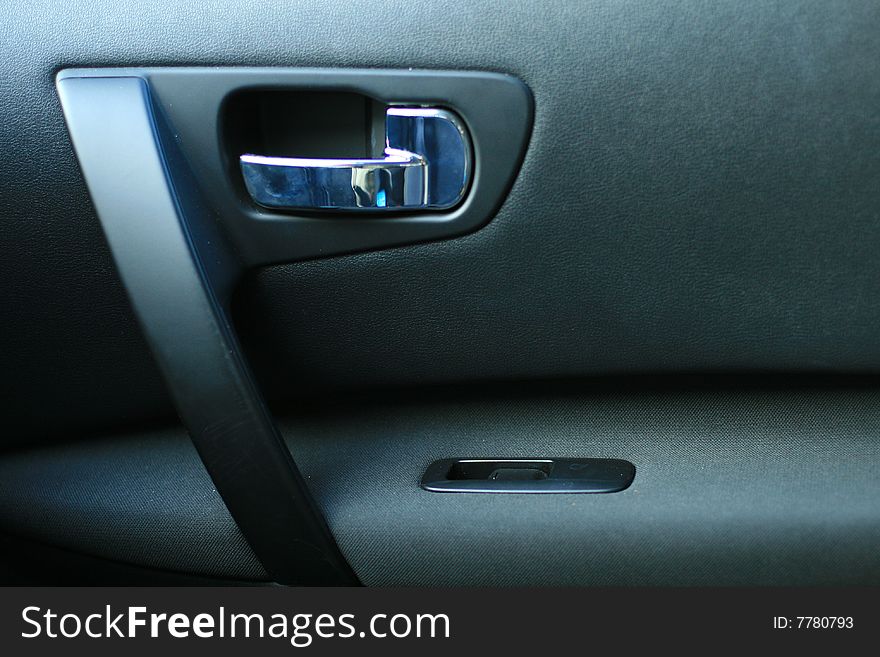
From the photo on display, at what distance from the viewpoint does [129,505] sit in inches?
40.7

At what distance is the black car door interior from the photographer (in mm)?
905

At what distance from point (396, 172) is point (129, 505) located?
1.31ft

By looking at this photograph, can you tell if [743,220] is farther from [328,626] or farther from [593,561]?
[328,626]

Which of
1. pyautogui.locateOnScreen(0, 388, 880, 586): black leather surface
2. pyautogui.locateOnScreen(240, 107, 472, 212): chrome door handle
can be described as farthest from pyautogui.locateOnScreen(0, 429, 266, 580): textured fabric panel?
pyautogui.locateOnScreen(240, 107, 472, 212): chrome door handle

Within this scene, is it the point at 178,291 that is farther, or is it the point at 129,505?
the point at 129,505

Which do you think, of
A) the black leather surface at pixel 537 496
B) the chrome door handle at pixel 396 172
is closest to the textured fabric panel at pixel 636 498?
the black leather surface at pixel 537 496

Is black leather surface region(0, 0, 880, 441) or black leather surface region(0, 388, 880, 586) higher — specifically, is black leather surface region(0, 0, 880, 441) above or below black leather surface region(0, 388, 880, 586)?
above

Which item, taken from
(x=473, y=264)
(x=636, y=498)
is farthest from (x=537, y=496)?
(x=473, y=264)

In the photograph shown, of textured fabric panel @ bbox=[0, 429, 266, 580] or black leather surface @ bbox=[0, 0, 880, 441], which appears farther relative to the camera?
textured fabric panel @ bbox=[0, 429, 266, 580]

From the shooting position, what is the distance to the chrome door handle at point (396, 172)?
95 centimetres

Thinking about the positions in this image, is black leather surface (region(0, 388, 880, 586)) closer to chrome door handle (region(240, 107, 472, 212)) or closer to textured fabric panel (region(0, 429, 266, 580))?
textured fabric panel (region(0, 429, 266, 580))

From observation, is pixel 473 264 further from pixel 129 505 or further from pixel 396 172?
pixel 129 505

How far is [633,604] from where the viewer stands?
0.92m

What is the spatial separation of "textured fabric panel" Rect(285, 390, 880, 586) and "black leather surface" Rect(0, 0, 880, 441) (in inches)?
2.5
